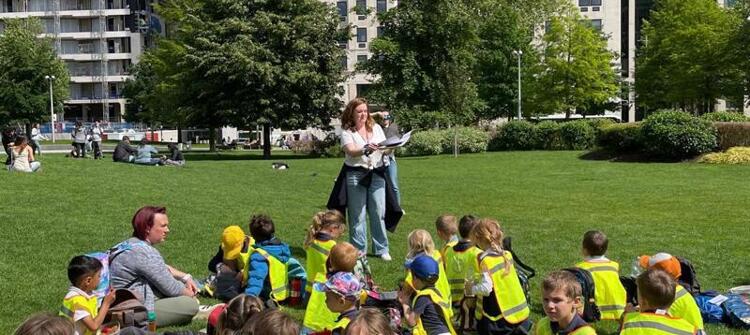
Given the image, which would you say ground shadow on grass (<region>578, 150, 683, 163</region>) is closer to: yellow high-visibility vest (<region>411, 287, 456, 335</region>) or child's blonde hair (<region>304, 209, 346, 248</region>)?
child's blonde hair (<region>304, 209, 346, 248</region>)

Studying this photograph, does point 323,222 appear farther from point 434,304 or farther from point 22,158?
point 22,158

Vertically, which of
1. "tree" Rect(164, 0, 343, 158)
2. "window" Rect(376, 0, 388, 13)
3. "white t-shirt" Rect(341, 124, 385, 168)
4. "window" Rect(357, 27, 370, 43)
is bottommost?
"white t-shirt" Rect(341, 124, 385, 168)

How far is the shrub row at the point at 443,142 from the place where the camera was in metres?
37.5

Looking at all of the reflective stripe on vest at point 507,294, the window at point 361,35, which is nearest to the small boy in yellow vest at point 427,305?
the reflective stripe on vest at point 507,294

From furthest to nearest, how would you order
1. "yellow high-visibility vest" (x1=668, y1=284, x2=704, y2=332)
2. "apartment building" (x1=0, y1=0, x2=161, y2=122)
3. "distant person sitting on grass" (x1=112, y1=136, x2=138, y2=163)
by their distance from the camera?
"apartment building" (x1=0, y1=0, x2=161, y2=122) → "distant person sitting on grass" (x1=112, y1=136, x2=138, y2=163) → "yellow high-visibility vest" (x1=668, y1=284, x2=704, y2=332)

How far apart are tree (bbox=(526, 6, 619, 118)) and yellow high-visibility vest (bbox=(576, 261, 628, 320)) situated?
47783 millimetres

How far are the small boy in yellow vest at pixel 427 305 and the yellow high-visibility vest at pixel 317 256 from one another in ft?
6.02

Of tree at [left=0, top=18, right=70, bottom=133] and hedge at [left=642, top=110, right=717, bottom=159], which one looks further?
tree at [left=0, top=18, right=70, bottom=133]

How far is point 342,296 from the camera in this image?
4973 mm

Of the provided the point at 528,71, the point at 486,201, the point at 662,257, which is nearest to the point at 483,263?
the point at 662,257

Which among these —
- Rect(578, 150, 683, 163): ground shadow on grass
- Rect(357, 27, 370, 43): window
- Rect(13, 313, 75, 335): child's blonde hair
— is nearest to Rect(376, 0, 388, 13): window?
Rect(357, 27, 370, 43): window

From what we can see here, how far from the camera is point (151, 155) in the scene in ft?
92.0

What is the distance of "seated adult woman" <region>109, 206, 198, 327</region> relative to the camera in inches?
237

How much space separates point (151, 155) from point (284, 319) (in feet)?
84.2
